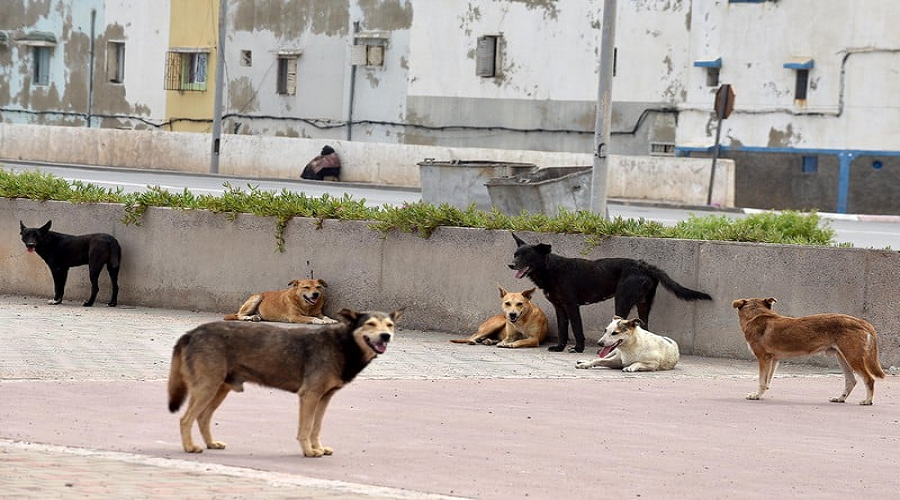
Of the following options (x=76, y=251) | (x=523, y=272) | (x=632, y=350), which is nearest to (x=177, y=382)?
(x=632, y=350)

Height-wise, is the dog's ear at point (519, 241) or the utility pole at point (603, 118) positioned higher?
the utility pole at point (603, 118)

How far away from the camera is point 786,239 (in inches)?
615

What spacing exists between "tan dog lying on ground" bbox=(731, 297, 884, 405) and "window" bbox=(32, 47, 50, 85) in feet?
159

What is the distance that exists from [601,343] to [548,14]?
33239 mm

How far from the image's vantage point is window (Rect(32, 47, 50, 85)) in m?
57.3

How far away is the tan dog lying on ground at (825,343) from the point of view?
12.0 meters

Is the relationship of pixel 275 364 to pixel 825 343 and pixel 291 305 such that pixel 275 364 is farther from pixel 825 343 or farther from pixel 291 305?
pixel 291 305

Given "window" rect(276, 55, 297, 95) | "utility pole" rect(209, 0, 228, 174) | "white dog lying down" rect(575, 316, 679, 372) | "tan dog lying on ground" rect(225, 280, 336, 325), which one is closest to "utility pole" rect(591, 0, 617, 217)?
"tan dog lying on ground" rect(225, 280, 336, 325)

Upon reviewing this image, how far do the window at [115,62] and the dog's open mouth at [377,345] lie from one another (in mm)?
48812

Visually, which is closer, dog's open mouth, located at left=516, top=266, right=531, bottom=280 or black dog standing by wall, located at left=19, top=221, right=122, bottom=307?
dog's open mouth, located at left=516, top=266, right=531, bottom=280

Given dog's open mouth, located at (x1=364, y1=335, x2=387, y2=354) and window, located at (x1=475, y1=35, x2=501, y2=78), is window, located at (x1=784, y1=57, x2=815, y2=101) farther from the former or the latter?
dog's open mouth, located at (x1=364, y1=335, x2=387, y2=354)

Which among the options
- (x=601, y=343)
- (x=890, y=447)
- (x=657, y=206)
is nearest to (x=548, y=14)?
(x=657, y=206)

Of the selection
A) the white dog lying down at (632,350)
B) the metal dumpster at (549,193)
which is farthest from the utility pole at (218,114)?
the white dog lying down at (632,350)

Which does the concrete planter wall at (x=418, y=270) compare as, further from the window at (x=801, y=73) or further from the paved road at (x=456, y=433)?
the window at (x=801, y=73)
